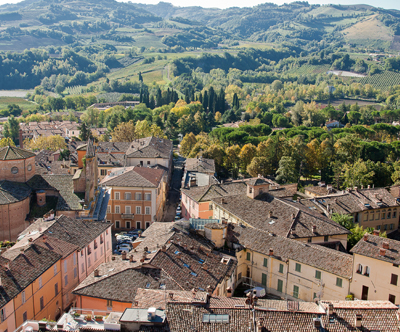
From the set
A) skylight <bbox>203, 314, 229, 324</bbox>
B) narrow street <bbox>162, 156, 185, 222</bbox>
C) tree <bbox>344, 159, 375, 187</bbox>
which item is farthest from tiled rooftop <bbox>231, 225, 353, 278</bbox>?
tree <bbox>344, 159, 375, 187</bbox>

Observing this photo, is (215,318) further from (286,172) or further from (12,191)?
(286,172)

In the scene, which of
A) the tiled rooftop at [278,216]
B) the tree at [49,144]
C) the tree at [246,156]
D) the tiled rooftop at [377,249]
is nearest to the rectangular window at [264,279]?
the tiled rooftop at [278,216]

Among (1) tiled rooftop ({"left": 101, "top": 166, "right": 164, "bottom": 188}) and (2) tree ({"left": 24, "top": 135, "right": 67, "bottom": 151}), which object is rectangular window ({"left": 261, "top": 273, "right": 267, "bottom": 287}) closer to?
(1) tiled rooftop ({"left": 101, "top": 166, "right": 164, "bottom": 188})

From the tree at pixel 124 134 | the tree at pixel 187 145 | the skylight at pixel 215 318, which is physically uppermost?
the skylight at pixel 215 318

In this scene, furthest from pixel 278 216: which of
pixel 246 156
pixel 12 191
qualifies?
pixel 246 156

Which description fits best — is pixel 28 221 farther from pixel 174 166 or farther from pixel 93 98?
pixel 93 98

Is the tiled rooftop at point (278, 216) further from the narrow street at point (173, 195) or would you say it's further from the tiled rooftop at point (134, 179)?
the narrow street at point (173, 195)

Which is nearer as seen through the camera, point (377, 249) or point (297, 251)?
point (377, 249)

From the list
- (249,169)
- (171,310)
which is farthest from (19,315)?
(249,169)
